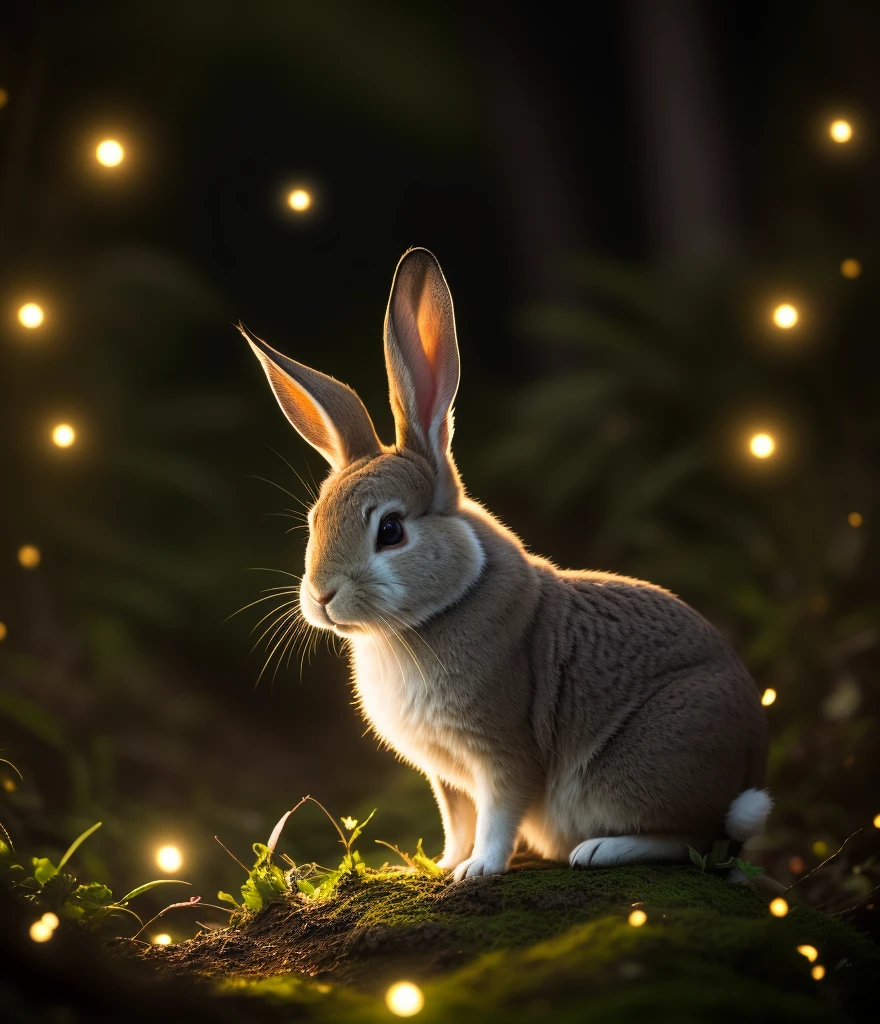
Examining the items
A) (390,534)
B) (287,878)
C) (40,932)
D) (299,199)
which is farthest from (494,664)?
(299,199)

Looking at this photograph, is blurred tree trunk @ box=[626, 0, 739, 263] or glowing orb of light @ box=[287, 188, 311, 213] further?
blurred tree trunk @ box=[626, 0, 739, 263]

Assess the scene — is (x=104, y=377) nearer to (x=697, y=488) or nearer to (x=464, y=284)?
(x=464, y=284)

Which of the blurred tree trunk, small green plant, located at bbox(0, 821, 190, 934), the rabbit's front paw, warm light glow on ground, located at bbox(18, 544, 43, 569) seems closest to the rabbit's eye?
the rabbit's front paw

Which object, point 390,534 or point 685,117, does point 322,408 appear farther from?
point 685,117

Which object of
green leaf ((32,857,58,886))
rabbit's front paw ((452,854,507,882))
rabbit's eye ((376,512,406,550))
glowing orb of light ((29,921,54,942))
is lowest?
glowing orb of light ((29,921,54,942))

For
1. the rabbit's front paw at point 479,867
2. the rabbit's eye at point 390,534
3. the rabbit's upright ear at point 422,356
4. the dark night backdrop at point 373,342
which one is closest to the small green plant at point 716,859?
the rabbit's front paw at point 479,867

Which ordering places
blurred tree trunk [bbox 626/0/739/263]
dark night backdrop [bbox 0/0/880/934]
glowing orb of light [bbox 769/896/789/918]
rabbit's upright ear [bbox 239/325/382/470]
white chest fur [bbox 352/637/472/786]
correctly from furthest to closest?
blurred tree trunk [bbox 626/0/739/263], dark night backdrop [bbox 0/0/880/934], rabbit's upright ear [bbox 239/325/382/470], white chest fur [bbox 352/637/472/786], glowing orb of light [bbox 769/896/789/918]

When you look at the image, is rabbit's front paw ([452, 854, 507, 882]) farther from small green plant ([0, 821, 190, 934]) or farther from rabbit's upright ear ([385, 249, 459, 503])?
rabbit's upright ear ([385, 249, 459, 503])
